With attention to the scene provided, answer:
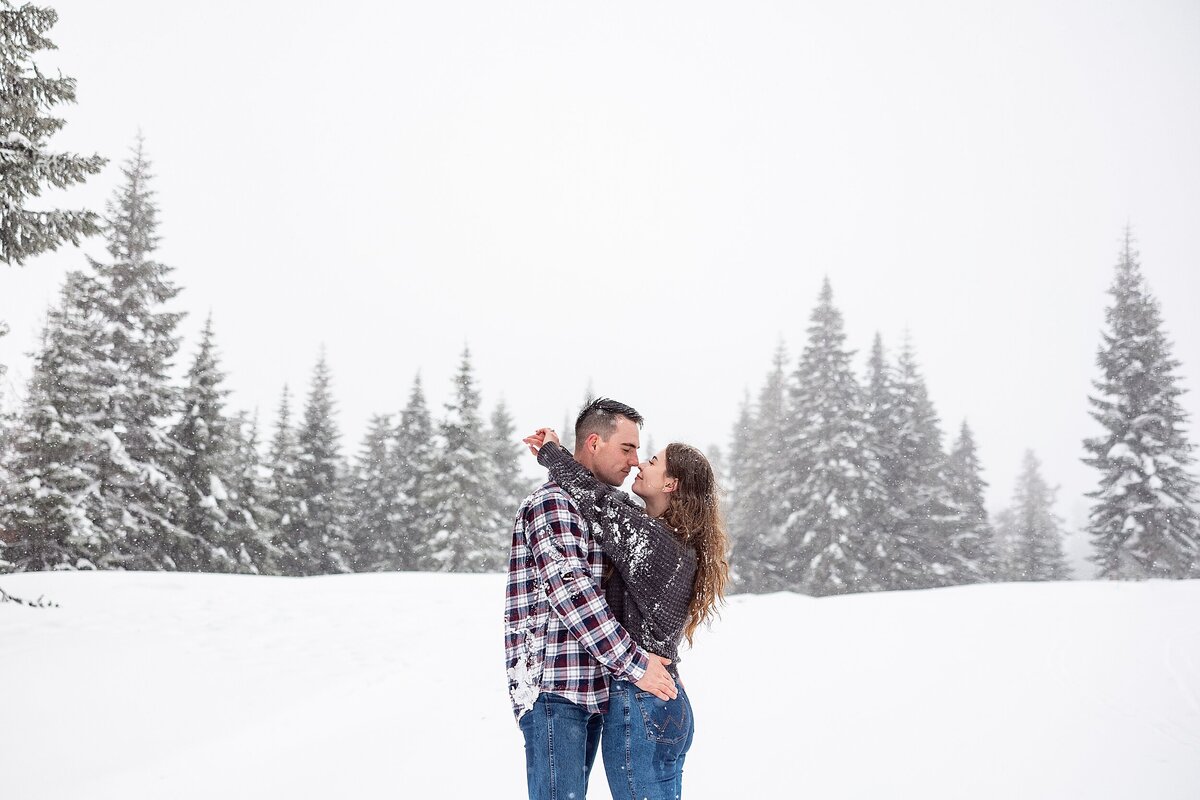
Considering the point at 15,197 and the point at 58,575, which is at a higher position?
the point at 15,197

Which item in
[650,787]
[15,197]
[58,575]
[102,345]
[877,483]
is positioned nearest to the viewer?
[650,787]

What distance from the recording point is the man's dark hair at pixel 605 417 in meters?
3.79

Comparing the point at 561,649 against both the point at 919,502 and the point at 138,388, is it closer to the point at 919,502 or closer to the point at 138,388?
the point at 138,388

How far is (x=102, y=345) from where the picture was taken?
A: 20.2 m

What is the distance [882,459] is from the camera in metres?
29.4

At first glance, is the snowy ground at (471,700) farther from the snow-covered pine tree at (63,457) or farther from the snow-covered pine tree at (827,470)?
the snow-covered pine tree at (827,470)

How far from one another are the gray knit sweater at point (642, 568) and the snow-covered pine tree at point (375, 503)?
32.4m

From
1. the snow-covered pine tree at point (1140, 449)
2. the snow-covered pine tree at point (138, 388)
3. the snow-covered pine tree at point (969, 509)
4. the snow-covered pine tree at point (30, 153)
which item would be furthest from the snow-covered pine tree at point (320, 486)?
the snow-covered pine tree at point (1140, 449)

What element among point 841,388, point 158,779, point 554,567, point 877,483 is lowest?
point 158,779

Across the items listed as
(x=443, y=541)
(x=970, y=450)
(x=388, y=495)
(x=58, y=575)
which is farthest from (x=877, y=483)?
(x=58, y=575)

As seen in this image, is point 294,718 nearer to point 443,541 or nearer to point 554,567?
point 554,567

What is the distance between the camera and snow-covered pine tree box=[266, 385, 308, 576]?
2998 cm

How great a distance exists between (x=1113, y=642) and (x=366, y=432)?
3212cm

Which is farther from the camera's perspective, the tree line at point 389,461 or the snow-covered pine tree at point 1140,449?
the snow-covered pine tree at point 1140,449
